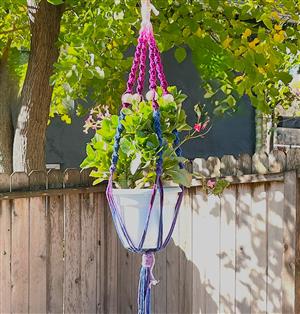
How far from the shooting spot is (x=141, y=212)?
158 cm

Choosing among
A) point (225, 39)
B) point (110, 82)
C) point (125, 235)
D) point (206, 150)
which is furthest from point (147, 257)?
point (206, 150)

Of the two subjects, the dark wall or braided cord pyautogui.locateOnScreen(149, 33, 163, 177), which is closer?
braided cord pyautogui.locateOnScreen(149, 33, 163, 177)

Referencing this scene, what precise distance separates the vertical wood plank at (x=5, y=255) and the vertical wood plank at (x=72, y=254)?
42cm

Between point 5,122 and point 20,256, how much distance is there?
1.79 m

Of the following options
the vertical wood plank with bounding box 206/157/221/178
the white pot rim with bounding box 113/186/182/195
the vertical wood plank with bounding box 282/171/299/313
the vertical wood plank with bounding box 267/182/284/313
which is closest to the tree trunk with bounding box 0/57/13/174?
the vertical wood plank with bounding box 206/157/221/178

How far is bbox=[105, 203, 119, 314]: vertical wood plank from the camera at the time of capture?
4.02 m

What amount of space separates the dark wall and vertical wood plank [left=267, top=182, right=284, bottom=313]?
518cm

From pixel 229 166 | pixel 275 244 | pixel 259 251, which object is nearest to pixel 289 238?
pixel 275 244

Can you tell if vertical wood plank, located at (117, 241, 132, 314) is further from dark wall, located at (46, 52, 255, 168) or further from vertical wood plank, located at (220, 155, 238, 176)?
dark wall, located at (46, 52, 255, 168)

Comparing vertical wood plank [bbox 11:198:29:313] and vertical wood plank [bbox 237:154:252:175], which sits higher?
vertical wood plank [bbox 237:154:252:175]

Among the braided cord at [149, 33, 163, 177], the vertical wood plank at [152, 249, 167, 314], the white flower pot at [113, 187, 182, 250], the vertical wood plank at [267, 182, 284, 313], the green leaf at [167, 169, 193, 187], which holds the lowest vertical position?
the vertical wood plank at [152, 249, 167, 314]

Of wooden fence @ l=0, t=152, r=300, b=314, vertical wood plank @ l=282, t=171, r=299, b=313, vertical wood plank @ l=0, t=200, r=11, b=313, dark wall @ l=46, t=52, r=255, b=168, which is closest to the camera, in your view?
vertical wood plank @ l=282, t=171, r=299, b=313

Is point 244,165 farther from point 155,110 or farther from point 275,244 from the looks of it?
point 155,110

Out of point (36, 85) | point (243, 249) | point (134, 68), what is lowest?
point (243, 249)
